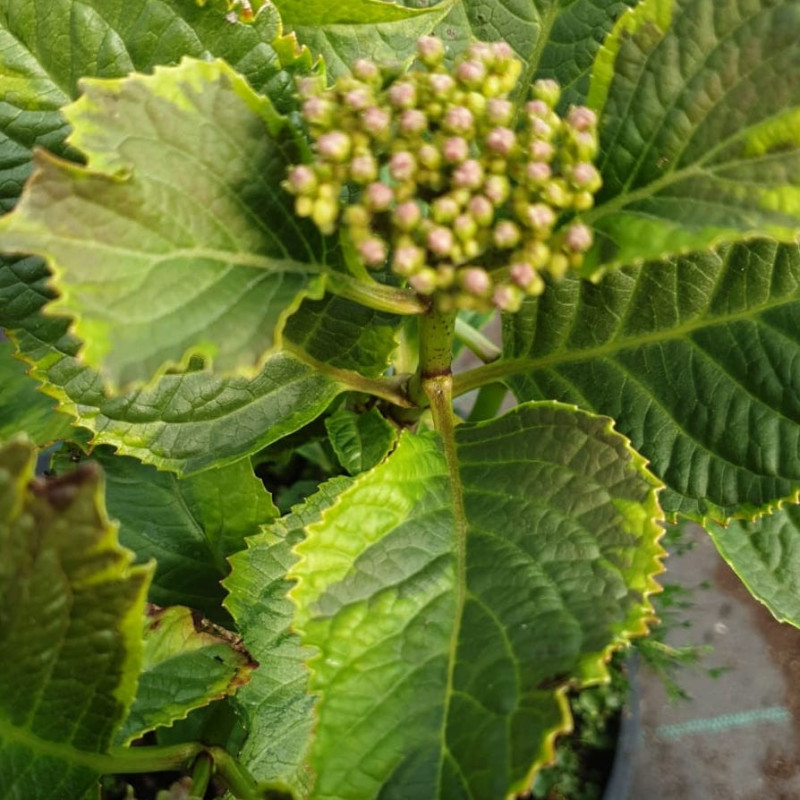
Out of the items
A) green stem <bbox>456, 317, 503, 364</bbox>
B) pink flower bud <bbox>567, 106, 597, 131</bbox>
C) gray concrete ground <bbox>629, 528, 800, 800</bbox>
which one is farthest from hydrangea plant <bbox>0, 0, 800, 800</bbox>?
gray concrete ground <bbox>629, 528, 800, 800</bbox>

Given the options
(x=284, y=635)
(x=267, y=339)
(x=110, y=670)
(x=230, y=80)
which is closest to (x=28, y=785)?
(x=110, y=670)

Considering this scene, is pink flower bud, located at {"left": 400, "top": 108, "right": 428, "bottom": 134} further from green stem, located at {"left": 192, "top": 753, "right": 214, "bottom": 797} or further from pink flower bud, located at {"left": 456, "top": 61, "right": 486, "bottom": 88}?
green stem, located at {"left": 192, "top": 753, "right": 214, "bottom": 797}

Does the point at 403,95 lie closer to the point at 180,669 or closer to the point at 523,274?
the point at 523,274

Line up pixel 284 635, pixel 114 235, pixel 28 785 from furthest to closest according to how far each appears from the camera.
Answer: pixel 284 635 → pixel 28 785 → pixel 114 235

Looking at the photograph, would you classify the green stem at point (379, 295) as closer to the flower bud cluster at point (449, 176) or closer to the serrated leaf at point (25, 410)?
the flower bud cluster at point (449, 176)

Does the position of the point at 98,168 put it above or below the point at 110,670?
above

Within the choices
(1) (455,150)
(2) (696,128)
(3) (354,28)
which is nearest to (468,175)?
(1) (455,150)

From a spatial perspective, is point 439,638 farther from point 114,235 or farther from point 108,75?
point 108,75

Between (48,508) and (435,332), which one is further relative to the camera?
(435,332)
